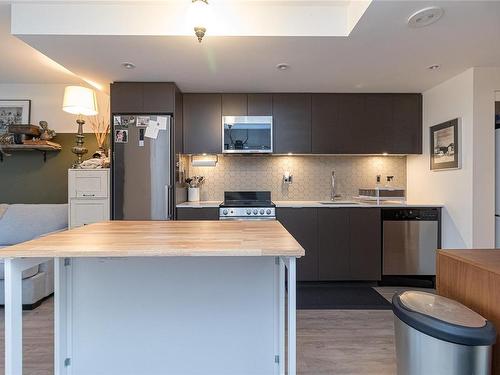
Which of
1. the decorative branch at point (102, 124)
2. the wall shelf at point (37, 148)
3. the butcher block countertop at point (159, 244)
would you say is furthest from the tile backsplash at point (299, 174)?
the butcher block countertop at point (159, 244)

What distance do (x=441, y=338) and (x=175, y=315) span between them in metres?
1.26

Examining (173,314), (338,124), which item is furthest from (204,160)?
(173,314)

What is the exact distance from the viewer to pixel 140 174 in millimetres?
3199

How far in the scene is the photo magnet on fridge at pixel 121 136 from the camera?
3216 millimetres

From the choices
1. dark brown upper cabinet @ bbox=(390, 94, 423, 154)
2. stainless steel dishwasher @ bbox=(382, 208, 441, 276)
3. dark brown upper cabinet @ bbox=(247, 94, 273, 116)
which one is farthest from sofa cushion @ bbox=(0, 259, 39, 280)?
dark brown upper cabinet @ bbox=(390, 94, 423, 154)

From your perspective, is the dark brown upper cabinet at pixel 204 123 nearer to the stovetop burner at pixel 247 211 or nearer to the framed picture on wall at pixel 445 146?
the stovetop burner at pixel 247 211

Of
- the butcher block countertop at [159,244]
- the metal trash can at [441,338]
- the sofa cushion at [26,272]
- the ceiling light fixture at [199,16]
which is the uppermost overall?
the ceiling light fixture at [199,16]

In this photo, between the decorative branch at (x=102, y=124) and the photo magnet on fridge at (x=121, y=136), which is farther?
the decorative branch at (x=102, y=124)

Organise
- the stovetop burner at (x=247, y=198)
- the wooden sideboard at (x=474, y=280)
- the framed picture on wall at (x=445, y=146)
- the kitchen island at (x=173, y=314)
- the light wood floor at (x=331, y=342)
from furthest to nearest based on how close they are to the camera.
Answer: the stovetop burner at (x=247, y=198)
the framed picture on wall at (x=445, y=146)
the light wood floor at (x=331, y=342)
the kitchen island at (x=173, y=314)
the wooden sideboard at (x=474, y=280)

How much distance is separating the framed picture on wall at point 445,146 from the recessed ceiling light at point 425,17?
1.38m

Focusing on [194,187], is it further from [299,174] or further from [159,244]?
[159,244]

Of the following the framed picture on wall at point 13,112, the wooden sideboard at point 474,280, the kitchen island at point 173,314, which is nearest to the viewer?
the wooden sideboard at point 474,280

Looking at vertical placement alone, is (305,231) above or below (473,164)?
below

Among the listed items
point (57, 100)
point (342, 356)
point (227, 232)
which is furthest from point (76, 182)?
point (342, 356)
